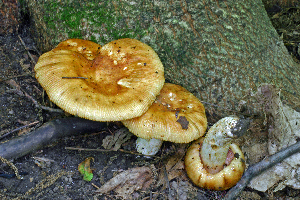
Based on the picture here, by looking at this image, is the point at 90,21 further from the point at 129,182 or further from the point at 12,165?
the point at 129,182

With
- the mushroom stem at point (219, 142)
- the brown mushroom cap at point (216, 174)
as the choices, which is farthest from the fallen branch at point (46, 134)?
the mushroom stem at point (219, 142)

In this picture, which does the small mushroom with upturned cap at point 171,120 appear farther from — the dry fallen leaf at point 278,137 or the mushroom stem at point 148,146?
the dry fallen leaf at point 278,137

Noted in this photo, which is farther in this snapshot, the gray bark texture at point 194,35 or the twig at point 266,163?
the gray bark texture at point 194,35

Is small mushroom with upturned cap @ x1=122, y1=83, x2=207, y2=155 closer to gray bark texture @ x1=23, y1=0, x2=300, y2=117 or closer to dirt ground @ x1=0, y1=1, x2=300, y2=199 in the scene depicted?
gray bark texture @ x1=23, y1=0, x2=300, y2=117

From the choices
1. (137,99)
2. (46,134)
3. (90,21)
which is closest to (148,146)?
(137,99)

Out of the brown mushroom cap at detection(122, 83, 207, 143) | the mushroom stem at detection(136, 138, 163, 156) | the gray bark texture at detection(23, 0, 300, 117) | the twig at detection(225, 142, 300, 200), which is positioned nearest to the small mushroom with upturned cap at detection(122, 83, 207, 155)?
the brown mushroom cap at detection(122, 83, 207, 143)

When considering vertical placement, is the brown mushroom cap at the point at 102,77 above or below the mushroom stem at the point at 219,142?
above

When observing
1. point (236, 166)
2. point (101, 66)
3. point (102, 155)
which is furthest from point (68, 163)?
point (236, 166)
